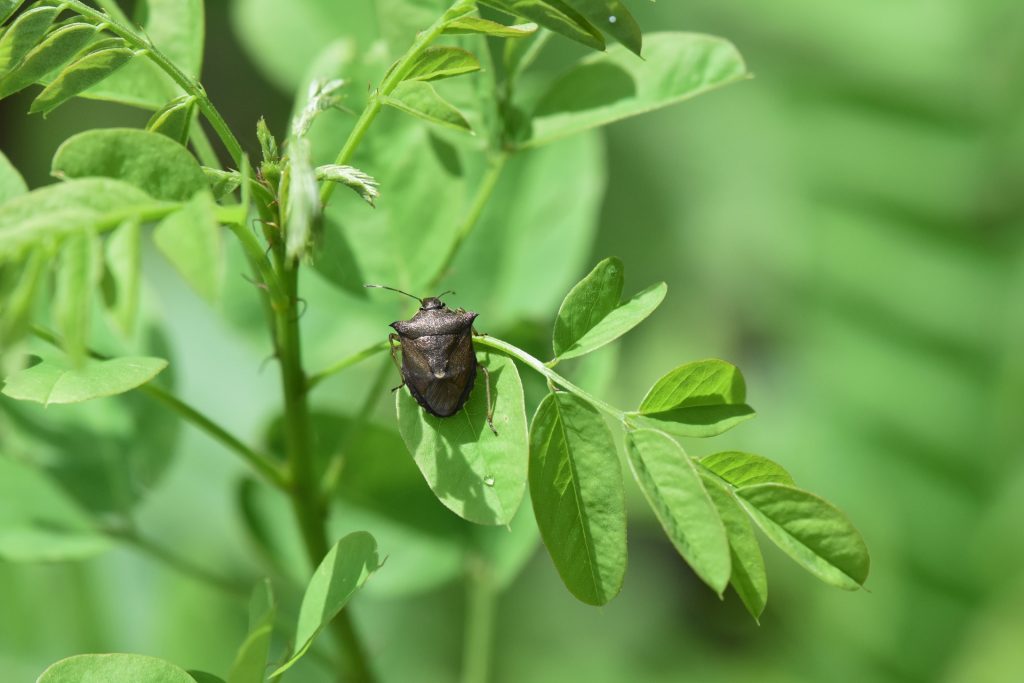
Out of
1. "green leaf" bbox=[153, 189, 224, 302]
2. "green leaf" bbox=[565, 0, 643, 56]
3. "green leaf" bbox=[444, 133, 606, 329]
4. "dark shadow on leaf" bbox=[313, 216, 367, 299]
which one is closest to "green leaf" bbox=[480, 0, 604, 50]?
"green leaf" bbox=[565, 0, 643, 56]

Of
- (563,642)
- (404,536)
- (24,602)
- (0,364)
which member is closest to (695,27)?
(563,642)

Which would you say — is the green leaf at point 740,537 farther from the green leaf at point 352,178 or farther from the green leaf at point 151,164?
the green leaf at point 151,164

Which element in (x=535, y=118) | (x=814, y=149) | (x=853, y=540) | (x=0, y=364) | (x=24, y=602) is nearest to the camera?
(x=0, y=364)

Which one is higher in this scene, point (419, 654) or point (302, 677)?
point (302, 677)

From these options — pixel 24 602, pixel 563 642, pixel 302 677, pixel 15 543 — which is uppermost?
pixel 15 543

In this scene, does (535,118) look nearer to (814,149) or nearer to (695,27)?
(814,149)

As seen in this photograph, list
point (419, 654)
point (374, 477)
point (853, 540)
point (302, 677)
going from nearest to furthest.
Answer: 1. point (853, 540)
2. point (374, 477)
3. point (302, 677)
4. point (419, 654)

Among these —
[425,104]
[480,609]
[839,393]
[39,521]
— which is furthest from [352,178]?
[839,393]
